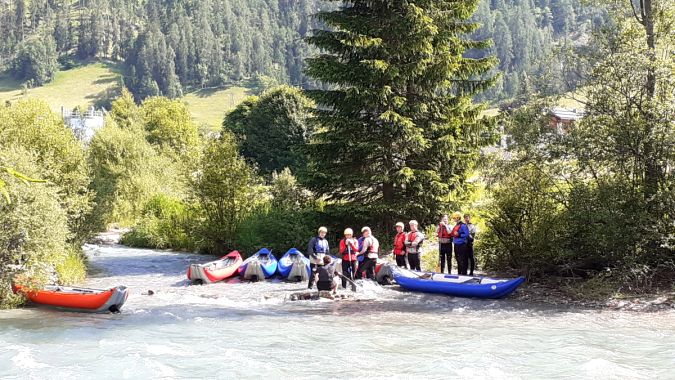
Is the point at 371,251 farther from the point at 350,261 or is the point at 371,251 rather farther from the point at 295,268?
the point at 295,268

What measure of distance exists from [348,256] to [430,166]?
6.26 meters

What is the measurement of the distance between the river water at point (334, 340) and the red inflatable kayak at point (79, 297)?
32cm

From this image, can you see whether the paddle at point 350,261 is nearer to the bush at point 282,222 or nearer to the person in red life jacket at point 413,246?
the person in red life jacket at point 413,246

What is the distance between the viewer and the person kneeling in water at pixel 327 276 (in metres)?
19.3

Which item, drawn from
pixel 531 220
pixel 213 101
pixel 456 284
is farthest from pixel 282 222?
pixel 213 101

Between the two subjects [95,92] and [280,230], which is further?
[95,92]

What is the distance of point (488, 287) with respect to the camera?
1886cm

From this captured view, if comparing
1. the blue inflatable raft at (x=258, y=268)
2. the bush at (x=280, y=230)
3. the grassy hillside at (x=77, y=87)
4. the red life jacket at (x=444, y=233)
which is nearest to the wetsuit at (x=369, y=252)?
the red life jacket at (x=444, y=233)

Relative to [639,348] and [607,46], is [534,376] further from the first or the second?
[607,46]

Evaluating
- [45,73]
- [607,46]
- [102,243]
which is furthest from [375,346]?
[45,73]

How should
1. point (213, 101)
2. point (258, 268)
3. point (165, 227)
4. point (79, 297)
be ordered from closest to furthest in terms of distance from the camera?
1. point (79, 297)
2. point (258, 268)
3. point (165, 227)
4. point (213, 101)

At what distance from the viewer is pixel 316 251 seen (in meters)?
20.9

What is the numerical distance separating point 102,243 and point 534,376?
1090 inches

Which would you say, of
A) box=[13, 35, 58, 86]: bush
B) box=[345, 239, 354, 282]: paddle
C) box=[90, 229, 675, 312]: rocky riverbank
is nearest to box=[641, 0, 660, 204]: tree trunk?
box=[90, 229, 675, 312]: rocky riverbank
